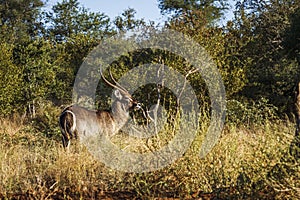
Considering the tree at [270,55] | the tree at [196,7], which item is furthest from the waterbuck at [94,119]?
the tree at [196,7]

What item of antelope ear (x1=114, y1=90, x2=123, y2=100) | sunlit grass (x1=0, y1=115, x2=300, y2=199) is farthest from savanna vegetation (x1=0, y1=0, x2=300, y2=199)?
antelope ear (x1=114, y1=90, x2=123, y2=100)

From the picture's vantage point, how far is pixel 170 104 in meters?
6.09

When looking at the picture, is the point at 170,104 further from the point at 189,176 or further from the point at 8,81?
the point at 8,81

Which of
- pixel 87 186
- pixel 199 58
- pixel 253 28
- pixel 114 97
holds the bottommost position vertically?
pixel 87 186

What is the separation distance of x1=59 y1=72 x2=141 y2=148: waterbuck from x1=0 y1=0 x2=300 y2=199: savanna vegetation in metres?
0.48

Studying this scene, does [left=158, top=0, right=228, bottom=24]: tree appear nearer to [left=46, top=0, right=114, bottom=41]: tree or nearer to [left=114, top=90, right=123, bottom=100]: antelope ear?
[left=46, top=0, right=114, bottom=41]: tree

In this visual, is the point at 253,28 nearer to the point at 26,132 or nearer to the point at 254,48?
the point at 254,48

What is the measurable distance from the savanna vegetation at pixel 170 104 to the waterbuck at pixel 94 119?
1.57 feet

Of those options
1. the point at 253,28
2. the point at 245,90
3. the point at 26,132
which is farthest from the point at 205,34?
the point at 26,132

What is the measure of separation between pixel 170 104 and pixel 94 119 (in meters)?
2.98

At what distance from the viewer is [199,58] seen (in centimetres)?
1122

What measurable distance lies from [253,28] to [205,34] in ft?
11.9

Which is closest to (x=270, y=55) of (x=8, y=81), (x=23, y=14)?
(x=8, y=81)

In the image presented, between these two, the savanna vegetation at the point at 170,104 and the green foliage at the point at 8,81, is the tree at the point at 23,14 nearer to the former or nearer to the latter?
the savanna vegetation at the point at 170,104
